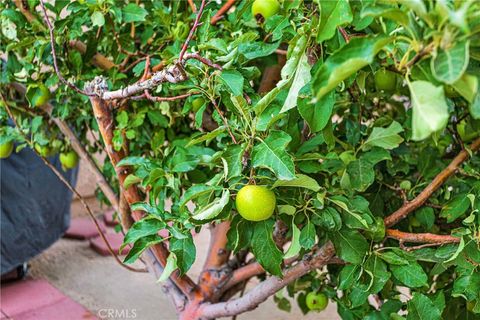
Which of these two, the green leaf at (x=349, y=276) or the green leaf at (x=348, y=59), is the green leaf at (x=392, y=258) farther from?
the green leaf at (x=348, y=59)

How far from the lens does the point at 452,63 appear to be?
36cm

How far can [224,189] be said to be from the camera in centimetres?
62

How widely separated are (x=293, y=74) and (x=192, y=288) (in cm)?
62

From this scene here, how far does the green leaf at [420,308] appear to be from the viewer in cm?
69

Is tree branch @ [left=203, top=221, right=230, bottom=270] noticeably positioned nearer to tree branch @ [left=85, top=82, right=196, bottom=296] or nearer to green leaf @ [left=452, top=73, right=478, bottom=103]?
tree branch @ [left=85, top=82, right=196, bottom=296]

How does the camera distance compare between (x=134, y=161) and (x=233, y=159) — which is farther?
(x=134, y=161)

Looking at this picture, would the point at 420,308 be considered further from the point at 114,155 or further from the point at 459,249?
the point at 114,155

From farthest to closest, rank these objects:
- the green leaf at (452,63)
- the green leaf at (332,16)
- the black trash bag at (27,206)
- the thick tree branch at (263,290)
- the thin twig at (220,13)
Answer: the black trash bag at (27,206)
the thin twig at (220,13)
the thick tree branch at (263,290)
the green leaf at (332,16)
the green leaf at (452,63)

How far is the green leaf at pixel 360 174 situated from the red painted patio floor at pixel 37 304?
1.08 m

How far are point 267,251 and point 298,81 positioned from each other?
26 centimetres

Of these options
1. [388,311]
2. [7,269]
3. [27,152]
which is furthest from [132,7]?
[7,269]

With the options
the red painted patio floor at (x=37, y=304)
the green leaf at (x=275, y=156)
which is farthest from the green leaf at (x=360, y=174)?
the red painted patio floor at (x=37, y=304)

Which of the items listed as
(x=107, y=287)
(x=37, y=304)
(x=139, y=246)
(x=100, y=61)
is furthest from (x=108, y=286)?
(x=139, y=246)

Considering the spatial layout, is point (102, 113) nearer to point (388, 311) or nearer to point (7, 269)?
point (388, 311)
